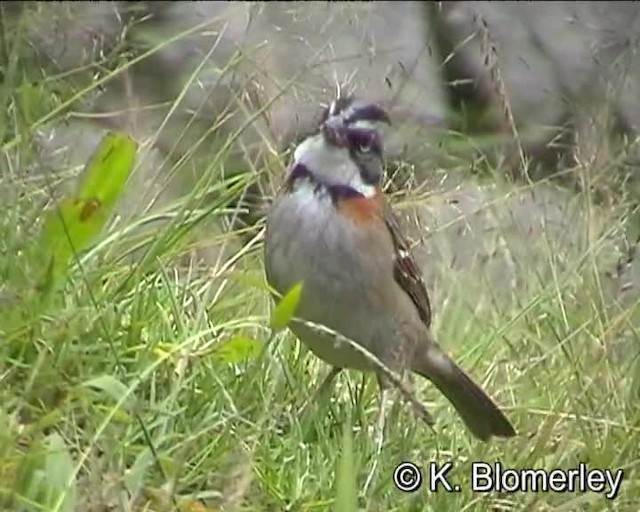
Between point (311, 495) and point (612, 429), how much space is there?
1.91ft

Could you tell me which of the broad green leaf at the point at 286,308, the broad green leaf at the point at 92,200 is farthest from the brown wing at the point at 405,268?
the broad green leaf at the point at 286,308

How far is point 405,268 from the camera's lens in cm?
300

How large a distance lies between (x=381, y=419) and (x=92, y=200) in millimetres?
629

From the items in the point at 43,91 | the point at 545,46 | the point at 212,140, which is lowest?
the point at 545,46

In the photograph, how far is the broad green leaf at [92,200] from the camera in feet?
7.76

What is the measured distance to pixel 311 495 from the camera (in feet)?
8.05

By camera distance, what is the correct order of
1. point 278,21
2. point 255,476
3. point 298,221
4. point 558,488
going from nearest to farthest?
point 255,476 → point 558,488 → point 298,221 → point 278,21

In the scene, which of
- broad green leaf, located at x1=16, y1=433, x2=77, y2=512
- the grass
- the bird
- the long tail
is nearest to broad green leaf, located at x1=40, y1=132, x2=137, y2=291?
the grass

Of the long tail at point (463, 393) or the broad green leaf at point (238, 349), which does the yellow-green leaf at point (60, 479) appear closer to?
the broad green leaf at point (238, 349)

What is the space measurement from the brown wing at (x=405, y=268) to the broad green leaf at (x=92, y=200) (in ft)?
2.25

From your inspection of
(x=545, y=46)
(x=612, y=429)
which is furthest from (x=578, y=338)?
(x=545, y=46)

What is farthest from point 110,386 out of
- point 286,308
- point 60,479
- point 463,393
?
point 463,393

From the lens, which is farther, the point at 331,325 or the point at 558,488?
the point at 331,325

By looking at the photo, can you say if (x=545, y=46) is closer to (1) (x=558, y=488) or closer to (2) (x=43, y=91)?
(2) (x=43, y=91)
